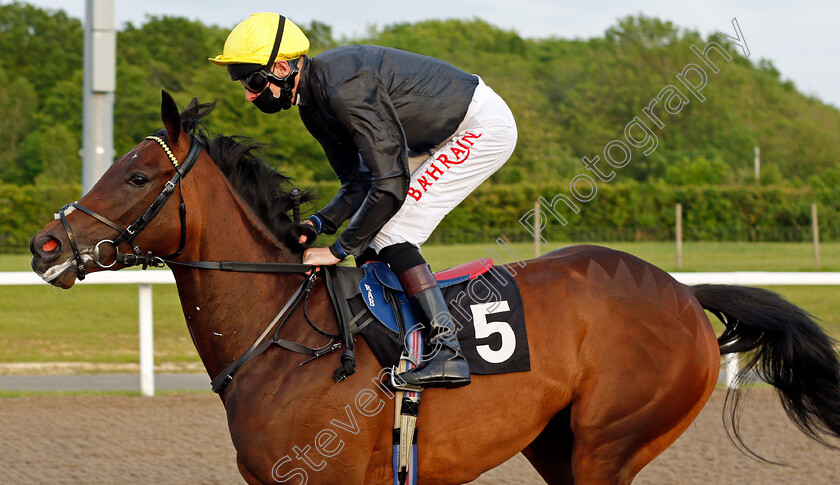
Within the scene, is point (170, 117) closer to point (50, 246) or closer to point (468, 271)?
point (50, 246)

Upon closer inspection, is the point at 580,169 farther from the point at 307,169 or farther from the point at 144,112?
the point at 144,112

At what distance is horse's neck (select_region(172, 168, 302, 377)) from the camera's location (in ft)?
8.87

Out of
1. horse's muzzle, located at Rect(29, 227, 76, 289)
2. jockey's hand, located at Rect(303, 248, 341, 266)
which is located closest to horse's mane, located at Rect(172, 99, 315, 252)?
jockey's hand, located at Rect(303, 248, 341, 266)

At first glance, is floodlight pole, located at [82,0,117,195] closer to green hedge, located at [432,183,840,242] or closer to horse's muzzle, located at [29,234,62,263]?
horse's muzzle, located at [29,234,62,263]

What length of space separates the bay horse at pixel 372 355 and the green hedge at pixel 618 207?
564 inches

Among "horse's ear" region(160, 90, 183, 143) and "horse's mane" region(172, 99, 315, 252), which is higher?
"horse's ear" region(160, 90, 183, 143)

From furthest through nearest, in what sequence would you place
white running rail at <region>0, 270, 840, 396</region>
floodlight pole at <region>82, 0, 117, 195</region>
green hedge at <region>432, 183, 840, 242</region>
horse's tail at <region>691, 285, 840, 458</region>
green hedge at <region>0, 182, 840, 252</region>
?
green hedge at <region>432, 183, 840, 242</region>
green hedge at <region>0, 182, 840, 252</region>
floodlight pole at <region>82, 0, 117, 195</region>
white running rail at <region>0, 270, 840, 396</region>
horse's tail at <region>691, 285, 840, 458</region>

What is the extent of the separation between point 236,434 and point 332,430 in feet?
0.99

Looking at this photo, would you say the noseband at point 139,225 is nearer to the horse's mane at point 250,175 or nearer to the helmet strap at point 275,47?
the horse's mane at point 250,175

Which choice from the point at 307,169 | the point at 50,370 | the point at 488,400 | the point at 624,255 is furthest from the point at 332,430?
the point at 307,169

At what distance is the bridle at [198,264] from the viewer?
253 centimetres

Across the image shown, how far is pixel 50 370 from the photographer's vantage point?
7.75 meters

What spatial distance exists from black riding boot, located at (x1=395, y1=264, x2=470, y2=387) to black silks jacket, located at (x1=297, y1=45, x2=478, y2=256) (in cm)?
22

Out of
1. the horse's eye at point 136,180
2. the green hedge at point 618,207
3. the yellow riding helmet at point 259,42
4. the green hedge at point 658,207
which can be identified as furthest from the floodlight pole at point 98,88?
the green hedge at point 658,207
